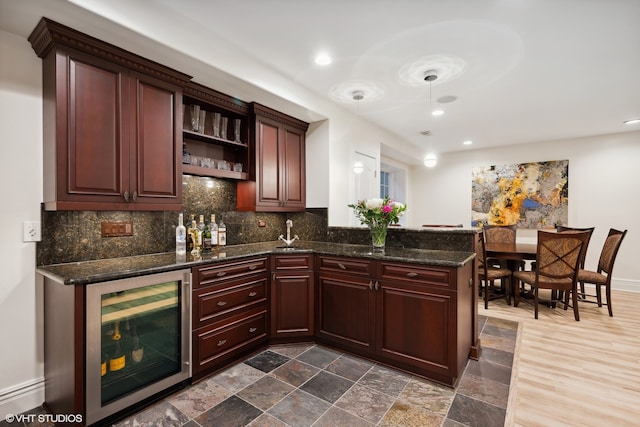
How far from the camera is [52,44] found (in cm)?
183

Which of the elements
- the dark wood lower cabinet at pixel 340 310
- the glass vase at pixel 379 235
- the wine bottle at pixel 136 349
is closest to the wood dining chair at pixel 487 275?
the dark wood lower cabinet at pixel 340 310

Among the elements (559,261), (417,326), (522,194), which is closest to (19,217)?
(417,326)

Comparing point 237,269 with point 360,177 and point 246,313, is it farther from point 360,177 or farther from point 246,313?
point 360,177

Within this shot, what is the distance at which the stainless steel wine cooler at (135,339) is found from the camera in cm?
174

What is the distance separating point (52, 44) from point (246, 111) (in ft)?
5.06

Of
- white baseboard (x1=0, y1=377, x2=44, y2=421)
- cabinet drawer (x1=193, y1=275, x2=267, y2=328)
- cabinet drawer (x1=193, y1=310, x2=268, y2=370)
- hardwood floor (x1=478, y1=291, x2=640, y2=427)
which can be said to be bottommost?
hardwood floor (x1=478, y1=291, x2=640, y2=427)

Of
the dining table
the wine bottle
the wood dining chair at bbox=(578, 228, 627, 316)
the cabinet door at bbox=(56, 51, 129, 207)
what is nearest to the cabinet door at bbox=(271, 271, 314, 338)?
the wine bottle

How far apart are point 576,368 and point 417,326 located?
1.41m

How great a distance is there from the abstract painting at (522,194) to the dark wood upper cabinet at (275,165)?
13.8 feet

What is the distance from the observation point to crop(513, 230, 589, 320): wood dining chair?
3436 millimetres

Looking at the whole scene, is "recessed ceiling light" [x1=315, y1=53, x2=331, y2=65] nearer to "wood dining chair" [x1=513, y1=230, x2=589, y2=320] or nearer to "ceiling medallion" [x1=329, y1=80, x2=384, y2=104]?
"ceiling medallion" [x1=329, y1=80, x2=384, y2=104]

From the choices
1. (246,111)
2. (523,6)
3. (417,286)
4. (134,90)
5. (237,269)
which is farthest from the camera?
(246,111)

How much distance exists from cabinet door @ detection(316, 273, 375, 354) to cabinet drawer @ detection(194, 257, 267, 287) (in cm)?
59

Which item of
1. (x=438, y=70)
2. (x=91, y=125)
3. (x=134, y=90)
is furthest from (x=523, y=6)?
(x=91, y=125)
